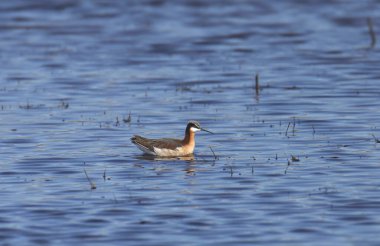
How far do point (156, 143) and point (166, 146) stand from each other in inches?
8.4

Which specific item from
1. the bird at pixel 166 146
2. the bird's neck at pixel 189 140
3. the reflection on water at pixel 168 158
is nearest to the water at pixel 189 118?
the reflection on water at pixel 168 158

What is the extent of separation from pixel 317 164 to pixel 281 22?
2440 centimetres

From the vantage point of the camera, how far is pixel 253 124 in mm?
22828

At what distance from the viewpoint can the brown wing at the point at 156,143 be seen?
19.3 meters

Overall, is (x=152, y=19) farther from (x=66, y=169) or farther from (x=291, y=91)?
(x=66, y=169)

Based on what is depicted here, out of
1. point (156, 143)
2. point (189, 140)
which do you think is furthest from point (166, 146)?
point (189, 140)

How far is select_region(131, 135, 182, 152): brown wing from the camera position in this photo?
1934cm

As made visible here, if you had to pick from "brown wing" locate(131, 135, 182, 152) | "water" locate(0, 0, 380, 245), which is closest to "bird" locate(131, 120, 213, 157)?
"brown wing" locate(131, 135, 182, 152)

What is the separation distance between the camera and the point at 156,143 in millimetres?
19469

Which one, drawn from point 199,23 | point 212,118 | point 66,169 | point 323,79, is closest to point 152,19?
point 199,23

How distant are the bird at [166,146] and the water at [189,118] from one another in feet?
1.08

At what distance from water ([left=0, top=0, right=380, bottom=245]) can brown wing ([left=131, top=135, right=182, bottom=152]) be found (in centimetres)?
34

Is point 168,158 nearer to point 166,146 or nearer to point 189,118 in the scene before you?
point 166,146

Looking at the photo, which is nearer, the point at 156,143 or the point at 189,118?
the point at 156,143
